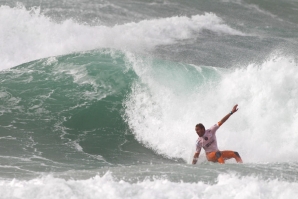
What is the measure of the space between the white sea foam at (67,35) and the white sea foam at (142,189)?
39.9 ft

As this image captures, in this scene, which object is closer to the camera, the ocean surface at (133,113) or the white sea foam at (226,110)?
the ocean surface at (133,113)

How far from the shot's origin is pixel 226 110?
1567cm

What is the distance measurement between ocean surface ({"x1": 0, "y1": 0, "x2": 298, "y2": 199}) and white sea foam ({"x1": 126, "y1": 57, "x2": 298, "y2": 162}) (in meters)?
0.03

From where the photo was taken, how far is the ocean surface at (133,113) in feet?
30.6

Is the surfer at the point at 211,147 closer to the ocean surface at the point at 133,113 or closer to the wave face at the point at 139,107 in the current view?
the ocean surface at the point at 133,113

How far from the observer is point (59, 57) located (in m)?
19.2

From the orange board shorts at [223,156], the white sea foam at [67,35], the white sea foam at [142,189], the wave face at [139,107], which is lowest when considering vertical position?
the white sea foam at [142,189]

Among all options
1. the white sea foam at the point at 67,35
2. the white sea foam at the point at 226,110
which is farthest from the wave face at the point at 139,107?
the white sea foam at the point at 67,35

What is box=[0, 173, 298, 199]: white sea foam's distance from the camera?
8688 mm

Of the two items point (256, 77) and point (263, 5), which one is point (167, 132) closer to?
point (256, 77)

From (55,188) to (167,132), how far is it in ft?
21.3

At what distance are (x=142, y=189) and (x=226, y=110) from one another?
708 centimetres

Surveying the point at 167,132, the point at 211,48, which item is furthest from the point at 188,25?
the point at 167,132

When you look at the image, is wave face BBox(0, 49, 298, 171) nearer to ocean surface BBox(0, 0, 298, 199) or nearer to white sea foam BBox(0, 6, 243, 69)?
ocean surface BBox(0, 0, 298, 199)
